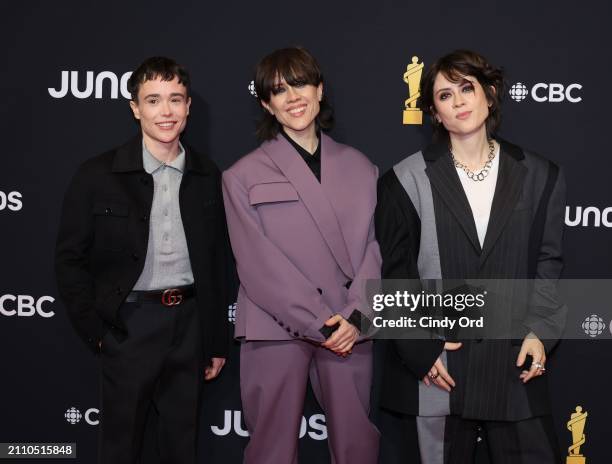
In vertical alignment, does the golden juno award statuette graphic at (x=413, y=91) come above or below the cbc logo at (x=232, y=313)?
above

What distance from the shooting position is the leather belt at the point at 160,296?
245cm

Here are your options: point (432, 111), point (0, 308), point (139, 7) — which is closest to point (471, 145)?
point (432, 111)

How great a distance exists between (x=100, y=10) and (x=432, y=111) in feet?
4.39

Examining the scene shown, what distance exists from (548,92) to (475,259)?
2.75ft

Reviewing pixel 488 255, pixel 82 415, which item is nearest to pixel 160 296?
pixel 82 415

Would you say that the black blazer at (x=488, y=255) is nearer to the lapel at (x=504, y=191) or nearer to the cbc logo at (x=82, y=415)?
the lapel at (x=504, y=191)

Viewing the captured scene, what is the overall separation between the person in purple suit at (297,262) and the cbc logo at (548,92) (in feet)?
2.30

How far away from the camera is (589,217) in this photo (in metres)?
2.82

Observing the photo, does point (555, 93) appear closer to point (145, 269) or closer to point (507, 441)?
point (507, 441)

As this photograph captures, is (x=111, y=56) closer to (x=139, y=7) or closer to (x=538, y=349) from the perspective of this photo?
(x=139, y=7)

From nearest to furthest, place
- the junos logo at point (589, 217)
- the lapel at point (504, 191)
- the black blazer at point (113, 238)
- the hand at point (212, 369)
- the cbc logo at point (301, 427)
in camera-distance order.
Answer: the lapel at point (504, 191) < the black blazer at point (113, 238) < the hand at point (212, 369) < the junos logo at point (589, 217) < the cbc logo at point (301, 427)

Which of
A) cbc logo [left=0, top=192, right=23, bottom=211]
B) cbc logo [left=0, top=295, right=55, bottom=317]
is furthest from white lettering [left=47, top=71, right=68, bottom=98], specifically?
cbc logo [left=0, top=295, right=55, bottom=317]

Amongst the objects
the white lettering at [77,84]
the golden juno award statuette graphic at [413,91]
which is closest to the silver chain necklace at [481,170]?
the golden juno award statuette graphic at [413,91]

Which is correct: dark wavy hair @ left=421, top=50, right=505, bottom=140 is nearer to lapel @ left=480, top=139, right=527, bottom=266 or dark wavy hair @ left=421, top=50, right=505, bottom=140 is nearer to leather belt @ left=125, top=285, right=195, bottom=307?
lapel @ left=480, top=139, right=527, bottom=266
